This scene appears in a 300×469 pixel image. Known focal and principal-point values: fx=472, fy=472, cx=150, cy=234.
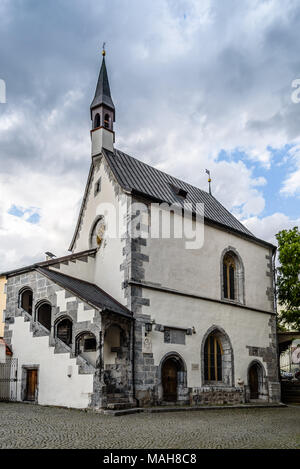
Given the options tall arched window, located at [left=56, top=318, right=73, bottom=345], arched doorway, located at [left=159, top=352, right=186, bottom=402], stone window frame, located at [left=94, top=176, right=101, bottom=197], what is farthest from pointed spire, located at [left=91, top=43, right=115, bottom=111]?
arched doorway, located at [left=159, top=352, right=186, bottom=402]

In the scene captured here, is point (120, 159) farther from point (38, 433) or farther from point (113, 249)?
point (38, 433)

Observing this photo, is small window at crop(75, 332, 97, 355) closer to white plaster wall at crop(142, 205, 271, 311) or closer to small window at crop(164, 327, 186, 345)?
small window at crop(164, 327, 186, 345)

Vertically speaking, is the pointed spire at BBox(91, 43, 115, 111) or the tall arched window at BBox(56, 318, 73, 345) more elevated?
the pointed spire at BBox(91, 43, 115, 111)

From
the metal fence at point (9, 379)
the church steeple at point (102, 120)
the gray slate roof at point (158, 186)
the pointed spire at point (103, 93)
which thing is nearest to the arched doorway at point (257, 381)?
the gray slate roof at point (158, 186)

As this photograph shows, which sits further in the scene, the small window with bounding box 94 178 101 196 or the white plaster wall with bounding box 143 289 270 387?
the small window with bounding box 94 178 101 196

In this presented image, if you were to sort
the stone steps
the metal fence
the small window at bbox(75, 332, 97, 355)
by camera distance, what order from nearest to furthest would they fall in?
the stone steps, the small window at bbox(75, 332, 97, 355), the metal fence

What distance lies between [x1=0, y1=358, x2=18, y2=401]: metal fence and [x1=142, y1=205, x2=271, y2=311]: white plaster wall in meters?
5.77

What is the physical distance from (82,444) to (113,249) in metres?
10.6

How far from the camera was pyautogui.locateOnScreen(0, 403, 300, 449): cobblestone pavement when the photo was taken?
27.6ft

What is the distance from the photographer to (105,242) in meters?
19.0

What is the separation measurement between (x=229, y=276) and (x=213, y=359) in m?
4.14

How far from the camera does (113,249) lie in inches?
722

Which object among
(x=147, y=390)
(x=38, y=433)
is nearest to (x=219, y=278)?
(x=147, y=390)

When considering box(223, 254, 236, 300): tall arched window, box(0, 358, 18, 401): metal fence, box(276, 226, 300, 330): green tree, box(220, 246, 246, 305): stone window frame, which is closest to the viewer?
box(0, 358, 18, 401): metal fence
